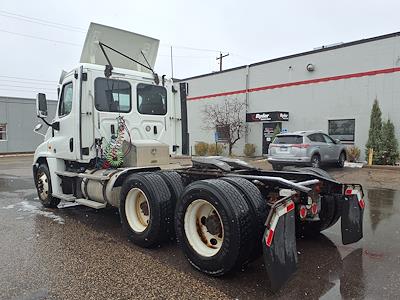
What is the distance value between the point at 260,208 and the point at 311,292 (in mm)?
959

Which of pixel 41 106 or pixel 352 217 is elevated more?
pixel 41 106

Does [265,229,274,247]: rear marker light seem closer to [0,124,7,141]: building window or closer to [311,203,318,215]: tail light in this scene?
[311,203,318,215]: tail light

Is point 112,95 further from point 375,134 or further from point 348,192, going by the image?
point 375,134

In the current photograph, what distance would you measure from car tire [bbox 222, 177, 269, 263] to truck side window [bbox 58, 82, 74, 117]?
13.2 feet

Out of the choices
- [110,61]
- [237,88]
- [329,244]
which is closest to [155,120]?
[110,61]

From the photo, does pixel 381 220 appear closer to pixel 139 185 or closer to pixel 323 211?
pixel 323 211

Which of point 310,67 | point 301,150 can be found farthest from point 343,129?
point 301,150

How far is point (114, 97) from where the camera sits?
6.46 meters

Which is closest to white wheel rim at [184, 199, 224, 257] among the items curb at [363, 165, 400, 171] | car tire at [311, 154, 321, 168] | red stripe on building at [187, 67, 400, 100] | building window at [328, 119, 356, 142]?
car tire at [311, 154, 321, 168]

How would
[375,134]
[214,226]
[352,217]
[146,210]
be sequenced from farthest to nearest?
[375,134]
[146,210]
[352,217]
[214,226]

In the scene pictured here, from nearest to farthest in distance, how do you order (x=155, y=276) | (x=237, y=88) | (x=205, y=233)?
(x=155, y=276) → (x=205, y=233) → (x=237, y=88)

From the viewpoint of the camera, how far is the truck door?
20.6ft

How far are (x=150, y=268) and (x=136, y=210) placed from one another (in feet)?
4.00

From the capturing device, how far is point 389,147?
1546cm
